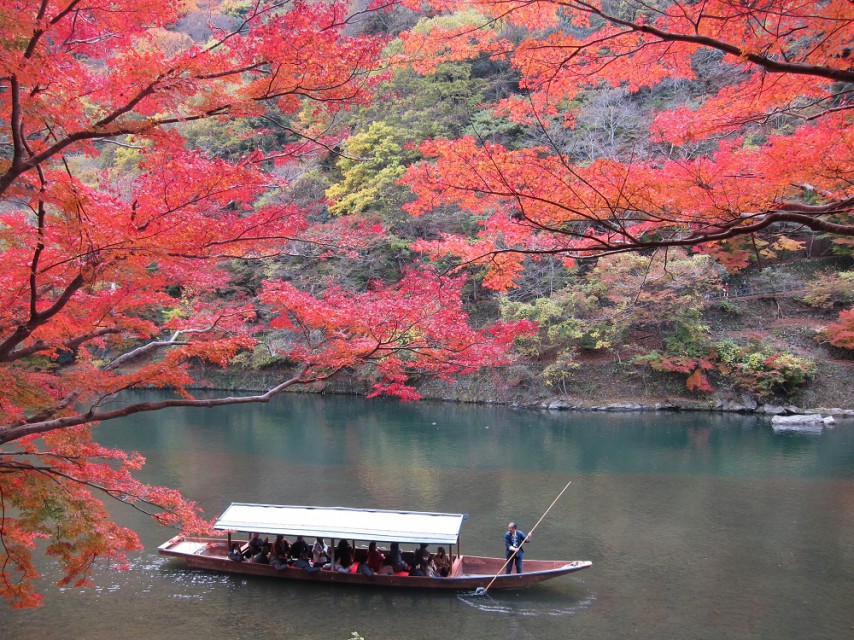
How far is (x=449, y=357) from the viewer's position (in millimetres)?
7129

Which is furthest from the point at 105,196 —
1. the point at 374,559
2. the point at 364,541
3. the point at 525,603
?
the point at 525,603

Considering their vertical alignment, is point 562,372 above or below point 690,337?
below

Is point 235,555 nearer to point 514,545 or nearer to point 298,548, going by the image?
point 298,548

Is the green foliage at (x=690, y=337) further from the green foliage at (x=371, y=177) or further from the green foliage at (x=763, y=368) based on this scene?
the green foliage at (x=371, y=177)

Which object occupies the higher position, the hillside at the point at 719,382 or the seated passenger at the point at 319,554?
the hillside at the point at 719,382

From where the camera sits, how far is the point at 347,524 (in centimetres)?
905

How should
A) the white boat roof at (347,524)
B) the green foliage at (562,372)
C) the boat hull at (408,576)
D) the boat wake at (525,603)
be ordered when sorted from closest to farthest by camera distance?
the boat wake at (525,603) < the boat hull at (408,576) < the white boat roof at (347,524) < the green foliage at (562,372)

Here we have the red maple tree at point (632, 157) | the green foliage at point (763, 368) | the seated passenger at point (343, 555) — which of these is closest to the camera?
the red maple tree at point (632, 157)

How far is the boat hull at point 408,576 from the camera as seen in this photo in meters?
8.51

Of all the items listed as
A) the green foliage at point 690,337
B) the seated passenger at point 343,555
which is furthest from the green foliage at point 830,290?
the seated passenger at point 343,555

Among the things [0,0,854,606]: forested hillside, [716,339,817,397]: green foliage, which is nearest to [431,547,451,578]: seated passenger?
[0,0,854,606]: forested hillside

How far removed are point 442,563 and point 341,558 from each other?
160cm

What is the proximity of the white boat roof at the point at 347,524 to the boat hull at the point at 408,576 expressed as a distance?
613mm

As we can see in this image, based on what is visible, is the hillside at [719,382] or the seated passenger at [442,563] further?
the hillside at [719,382]
